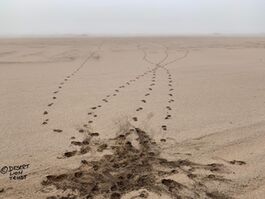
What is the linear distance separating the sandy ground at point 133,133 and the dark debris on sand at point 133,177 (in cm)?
1

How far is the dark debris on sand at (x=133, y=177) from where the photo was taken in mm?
4398

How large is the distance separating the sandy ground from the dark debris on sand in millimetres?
11

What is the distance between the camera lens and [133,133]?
6031 mm

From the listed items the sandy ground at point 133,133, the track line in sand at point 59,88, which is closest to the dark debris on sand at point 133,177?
the sandy ground at point 133,133

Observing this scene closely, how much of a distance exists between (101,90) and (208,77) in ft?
9.96

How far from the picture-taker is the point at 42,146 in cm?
559

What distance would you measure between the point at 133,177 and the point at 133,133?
4.51 feet

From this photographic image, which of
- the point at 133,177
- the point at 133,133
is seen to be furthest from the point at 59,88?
the point at 133,177

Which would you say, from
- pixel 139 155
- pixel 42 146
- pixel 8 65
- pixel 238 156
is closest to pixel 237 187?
pixel 238 156

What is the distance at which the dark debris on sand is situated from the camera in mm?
4398

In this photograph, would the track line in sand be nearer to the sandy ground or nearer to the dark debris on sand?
the sandy ground

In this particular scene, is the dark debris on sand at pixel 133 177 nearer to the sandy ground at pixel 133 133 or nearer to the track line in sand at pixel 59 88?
the sandy ground at pixel 133 133

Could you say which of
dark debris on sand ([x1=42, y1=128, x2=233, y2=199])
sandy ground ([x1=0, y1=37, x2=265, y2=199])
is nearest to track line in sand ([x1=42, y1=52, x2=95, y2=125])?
sandy ground ([x1=0, y1=37, x2=265, y2=199])

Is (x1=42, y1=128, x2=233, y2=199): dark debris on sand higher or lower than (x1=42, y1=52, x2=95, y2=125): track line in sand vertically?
lower
